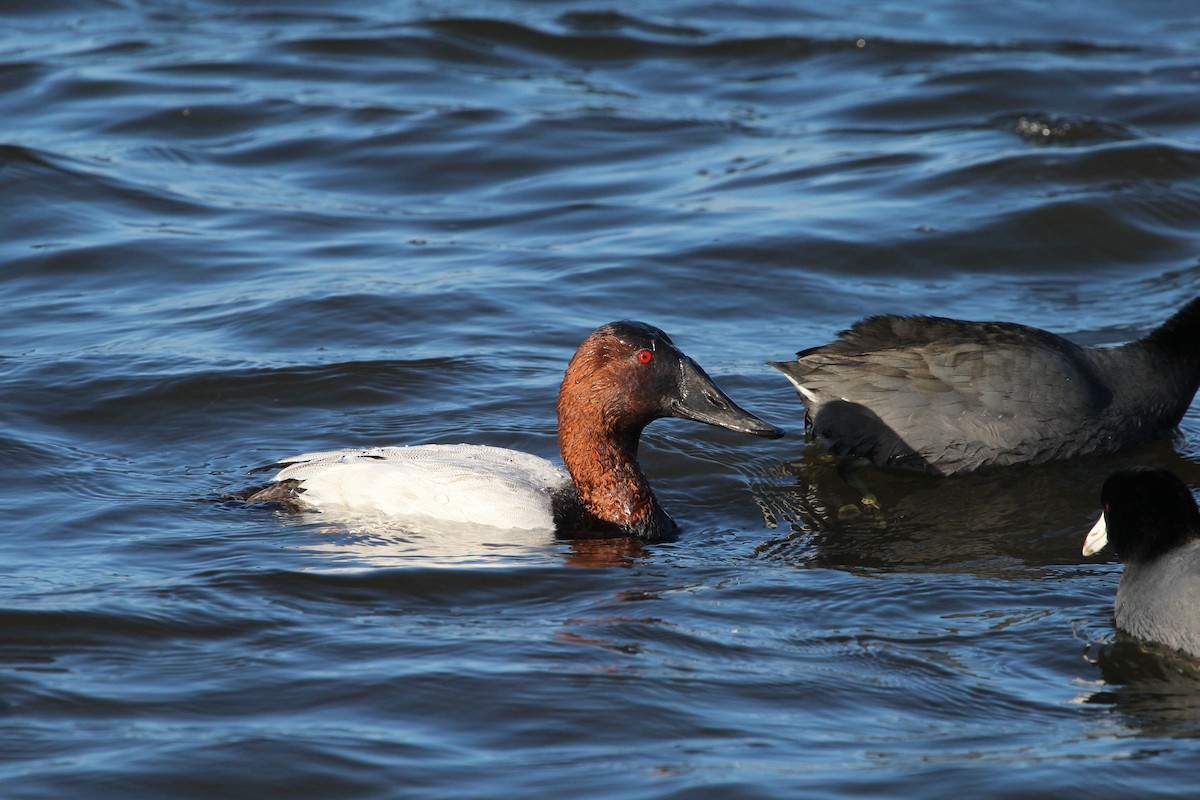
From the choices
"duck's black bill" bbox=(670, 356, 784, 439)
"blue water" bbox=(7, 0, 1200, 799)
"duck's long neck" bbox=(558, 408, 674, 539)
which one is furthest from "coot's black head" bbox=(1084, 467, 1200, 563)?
"duck's long neck" bbox=(558, 408, 674, 539)

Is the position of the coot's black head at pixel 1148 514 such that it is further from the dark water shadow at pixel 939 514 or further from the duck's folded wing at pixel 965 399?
the duck's folded wing at pixel 965 399

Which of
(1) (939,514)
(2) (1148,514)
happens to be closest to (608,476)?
(1) (939,514)

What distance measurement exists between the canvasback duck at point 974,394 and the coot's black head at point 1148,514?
1.62 m

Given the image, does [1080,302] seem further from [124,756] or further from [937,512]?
[124,756]

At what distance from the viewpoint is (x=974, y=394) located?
305 inches

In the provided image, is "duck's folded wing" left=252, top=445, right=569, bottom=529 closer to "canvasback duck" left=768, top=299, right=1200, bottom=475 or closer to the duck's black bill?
the duck's black bill

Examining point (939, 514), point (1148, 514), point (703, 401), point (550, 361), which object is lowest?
point (939, 514)

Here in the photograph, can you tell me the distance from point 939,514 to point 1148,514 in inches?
65.1

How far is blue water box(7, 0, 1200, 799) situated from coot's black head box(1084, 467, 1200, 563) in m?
0.34

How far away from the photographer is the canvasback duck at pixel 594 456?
6816 millimetres

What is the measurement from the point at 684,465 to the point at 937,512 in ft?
4.53

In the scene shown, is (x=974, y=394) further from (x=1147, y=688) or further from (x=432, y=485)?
(x=432, y=485)

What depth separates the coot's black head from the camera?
592 centimetres

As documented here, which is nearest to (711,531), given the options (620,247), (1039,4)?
(620,247)
